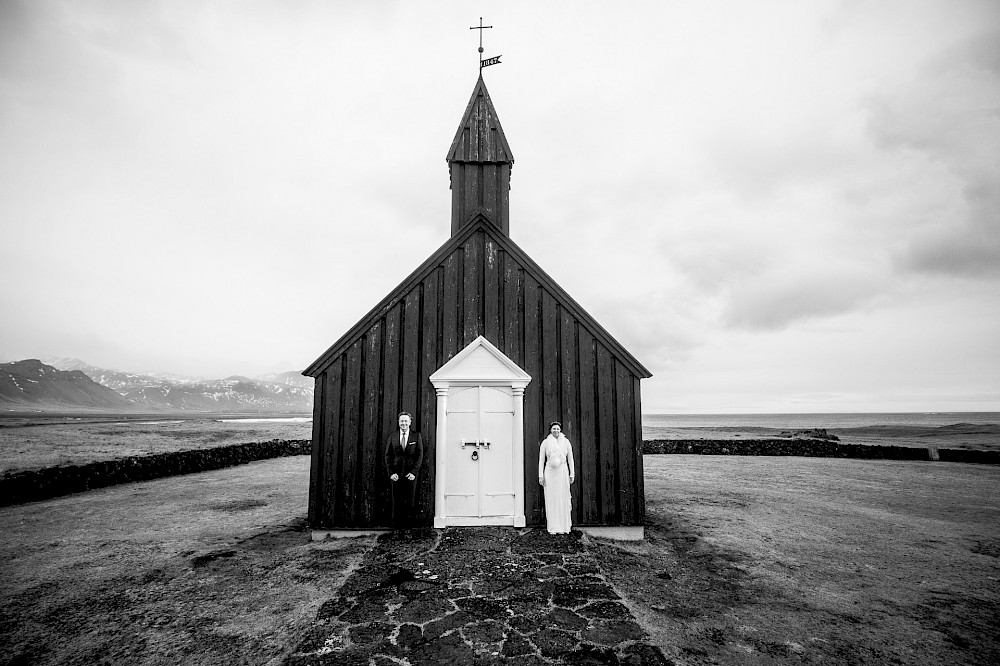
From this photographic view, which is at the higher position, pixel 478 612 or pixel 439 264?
pixel 439 264

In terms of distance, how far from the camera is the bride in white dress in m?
8.42

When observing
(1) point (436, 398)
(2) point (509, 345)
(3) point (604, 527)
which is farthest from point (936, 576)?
(1) point (436, 398)

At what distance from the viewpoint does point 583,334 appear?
30.5 feet

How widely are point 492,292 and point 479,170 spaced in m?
3.34

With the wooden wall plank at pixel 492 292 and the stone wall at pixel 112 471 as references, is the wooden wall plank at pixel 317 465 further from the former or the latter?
the stone wall at pixel 112 471

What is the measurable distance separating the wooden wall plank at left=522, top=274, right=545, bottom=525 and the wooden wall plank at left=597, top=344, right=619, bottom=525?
1177 mm

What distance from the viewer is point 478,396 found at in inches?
359

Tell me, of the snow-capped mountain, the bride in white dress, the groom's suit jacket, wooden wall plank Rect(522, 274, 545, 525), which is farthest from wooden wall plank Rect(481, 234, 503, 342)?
the snow-capped mountain

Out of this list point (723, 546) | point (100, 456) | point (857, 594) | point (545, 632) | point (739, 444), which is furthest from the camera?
point (739, 444)

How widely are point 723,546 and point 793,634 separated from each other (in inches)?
143

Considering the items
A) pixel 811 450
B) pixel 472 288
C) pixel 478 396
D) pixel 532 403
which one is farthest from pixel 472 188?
pixel 811 450

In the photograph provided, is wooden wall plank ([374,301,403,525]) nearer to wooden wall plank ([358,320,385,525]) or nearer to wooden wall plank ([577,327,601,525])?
wooden wall plank ([358,320,385,525])

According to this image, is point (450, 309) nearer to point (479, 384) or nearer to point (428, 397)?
point (479, 384)

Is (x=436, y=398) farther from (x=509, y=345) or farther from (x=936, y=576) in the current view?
(x=936, y=576)
